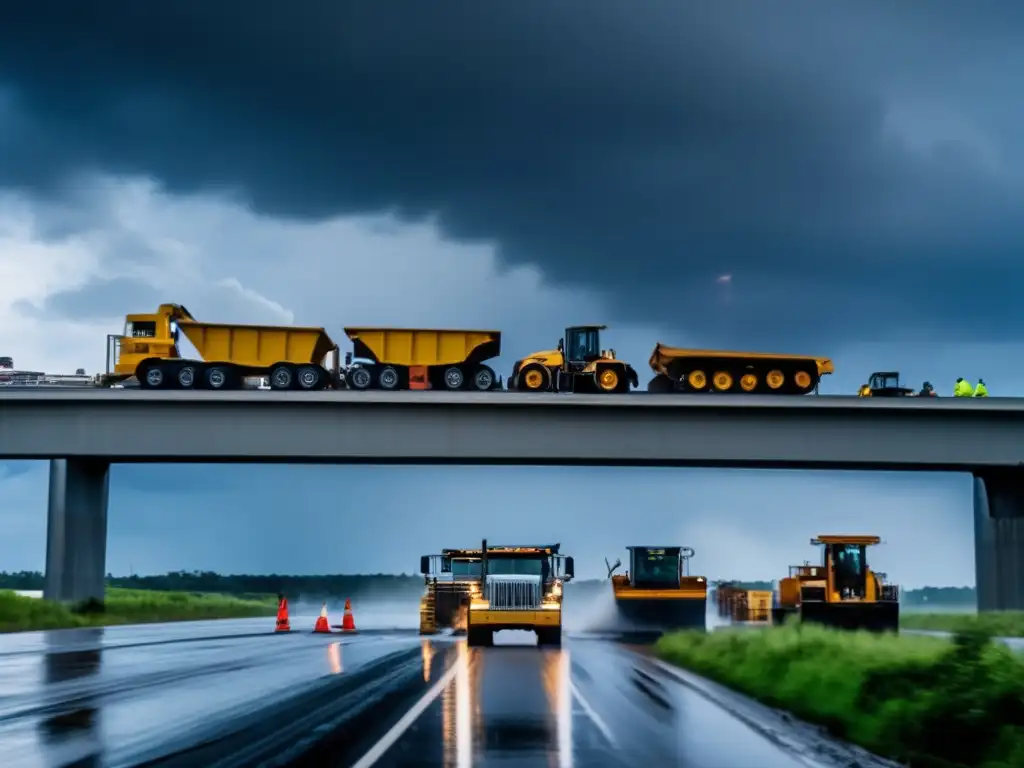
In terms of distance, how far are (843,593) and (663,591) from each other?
33.4 ft

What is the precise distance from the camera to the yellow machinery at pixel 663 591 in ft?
154

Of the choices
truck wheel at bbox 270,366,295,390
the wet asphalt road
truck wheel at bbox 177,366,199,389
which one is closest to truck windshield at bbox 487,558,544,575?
the wet asphalt road

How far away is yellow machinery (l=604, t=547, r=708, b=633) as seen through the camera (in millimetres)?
46875

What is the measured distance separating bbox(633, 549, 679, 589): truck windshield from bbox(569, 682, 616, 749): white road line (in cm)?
2606

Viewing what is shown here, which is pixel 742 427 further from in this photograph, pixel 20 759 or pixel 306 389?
pixel 20 759

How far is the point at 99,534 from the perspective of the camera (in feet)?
176

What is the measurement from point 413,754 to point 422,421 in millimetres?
37980

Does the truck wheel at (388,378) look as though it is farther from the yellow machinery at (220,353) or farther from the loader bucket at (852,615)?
the loader bucket at (852,615)

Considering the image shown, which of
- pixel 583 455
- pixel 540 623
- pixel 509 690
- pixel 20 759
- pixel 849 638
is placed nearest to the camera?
pixel 20 759

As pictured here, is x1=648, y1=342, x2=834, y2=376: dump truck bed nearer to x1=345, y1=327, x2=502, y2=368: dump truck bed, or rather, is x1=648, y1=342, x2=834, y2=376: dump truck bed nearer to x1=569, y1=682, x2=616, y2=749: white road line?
x1=345, y1=327, x2=502, y2=368: dump truck bed

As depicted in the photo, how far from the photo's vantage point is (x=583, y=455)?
167 feet

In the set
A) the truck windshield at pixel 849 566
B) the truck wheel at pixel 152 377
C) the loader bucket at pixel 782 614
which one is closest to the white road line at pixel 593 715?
the truck windshield at pixel 849 566

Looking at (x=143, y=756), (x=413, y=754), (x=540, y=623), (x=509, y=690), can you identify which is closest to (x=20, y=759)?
(x=143, y=756)

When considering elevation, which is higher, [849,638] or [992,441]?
[992,441]
